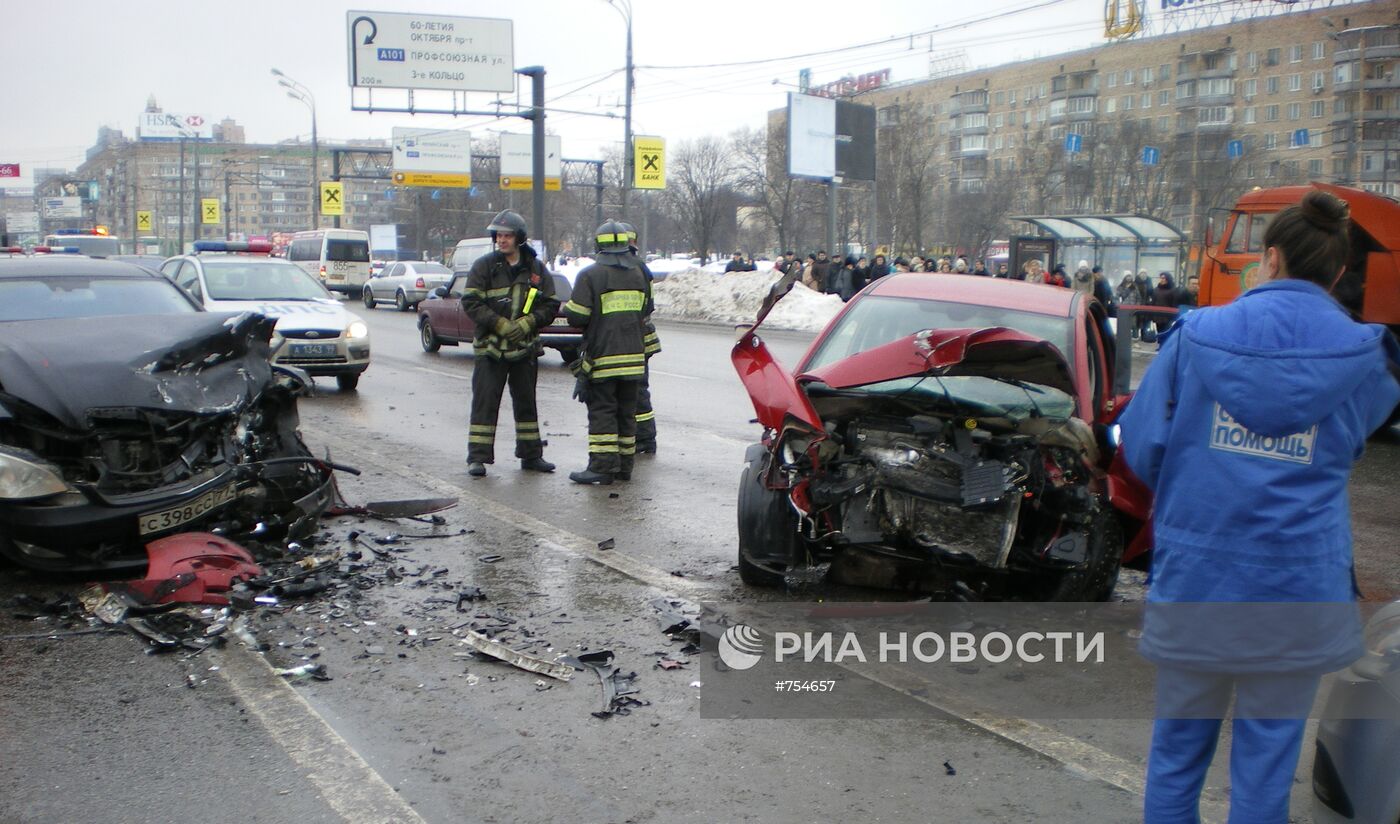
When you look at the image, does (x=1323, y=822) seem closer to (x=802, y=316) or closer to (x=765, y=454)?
(x=765, y=454)

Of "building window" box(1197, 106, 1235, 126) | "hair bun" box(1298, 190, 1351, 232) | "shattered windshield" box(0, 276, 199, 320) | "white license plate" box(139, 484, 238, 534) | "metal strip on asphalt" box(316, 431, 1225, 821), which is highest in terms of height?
"building window" box(1197, 106, 1235, 126)

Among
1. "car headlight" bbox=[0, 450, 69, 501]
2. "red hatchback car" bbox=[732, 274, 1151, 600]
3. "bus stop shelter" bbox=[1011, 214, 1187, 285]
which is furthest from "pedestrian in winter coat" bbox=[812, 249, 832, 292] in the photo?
"car headlight" bbox=[0, 450, 69, 501]

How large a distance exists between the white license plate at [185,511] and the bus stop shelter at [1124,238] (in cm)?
2318

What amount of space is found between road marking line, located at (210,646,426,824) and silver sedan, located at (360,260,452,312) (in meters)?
32.2

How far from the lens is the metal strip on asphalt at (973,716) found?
388cm

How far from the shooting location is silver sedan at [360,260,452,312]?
3694 centimetres

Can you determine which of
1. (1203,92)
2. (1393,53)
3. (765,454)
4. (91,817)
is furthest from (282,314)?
(1203,92)

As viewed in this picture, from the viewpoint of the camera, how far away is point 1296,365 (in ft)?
8.34

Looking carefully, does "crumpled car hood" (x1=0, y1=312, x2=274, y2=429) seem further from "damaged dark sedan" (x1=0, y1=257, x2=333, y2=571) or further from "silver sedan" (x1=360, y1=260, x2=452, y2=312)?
"silver sedan" (x1=360, y1=260, x2=452, y2=312)

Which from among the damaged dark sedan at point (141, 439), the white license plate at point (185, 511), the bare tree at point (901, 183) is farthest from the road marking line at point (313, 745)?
the bare tree at point (901, 183)

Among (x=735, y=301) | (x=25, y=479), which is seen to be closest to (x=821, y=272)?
(x=735, y=301)

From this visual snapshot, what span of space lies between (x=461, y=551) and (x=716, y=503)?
6.99 feet

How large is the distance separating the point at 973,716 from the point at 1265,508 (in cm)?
201

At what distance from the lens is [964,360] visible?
5211 millimetres
